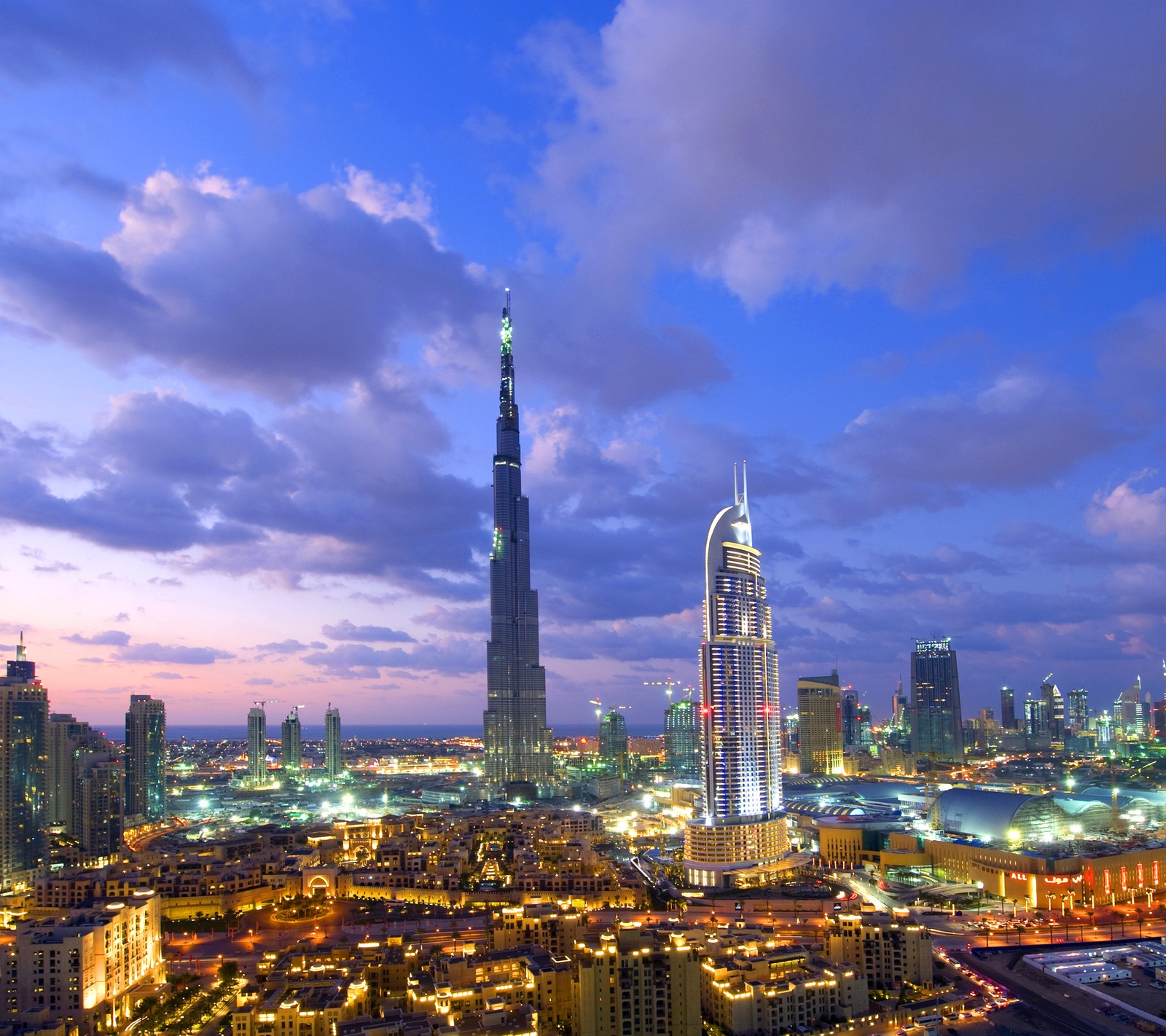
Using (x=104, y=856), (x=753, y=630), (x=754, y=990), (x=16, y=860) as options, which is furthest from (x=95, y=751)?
(x=754, y=990)

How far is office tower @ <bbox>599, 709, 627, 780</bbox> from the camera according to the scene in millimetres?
121188

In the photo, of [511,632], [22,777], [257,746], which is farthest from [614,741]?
[22,777]

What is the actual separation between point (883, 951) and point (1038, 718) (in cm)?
14353

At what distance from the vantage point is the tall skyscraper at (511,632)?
110 metres

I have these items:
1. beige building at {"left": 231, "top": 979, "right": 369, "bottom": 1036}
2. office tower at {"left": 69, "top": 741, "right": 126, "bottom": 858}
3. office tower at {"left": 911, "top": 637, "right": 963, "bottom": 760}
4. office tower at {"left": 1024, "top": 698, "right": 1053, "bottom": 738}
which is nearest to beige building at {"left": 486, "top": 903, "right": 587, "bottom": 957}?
beige building at {"left": 231, "top": 979, "right": 369, "bottom": 1036}

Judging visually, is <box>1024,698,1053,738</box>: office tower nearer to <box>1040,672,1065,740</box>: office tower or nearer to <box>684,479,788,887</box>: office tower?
<box>1040,672,1065,740</box>: office tower

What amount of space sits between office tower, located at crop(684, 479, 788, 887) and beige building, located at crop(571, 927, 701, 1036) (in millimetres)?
28324

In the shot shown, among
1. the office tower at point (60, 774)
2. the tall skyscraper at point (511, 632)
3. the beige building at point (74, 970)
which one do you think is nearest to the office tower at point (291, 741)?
the tall skyscraper at point (511, 632)

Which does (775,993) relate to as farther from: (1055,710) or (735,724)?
(1055,710)

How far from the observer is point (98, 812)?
6425 cm

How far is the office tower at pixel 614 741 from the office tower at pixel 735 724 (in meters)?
60.4

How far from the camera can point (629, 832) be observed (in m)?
72.6

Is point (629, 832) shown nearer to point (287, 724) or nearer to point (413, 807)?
point (413, 807)

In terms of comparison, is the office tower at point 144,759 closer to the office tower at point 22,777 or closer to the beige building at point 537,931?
the office tower at point 22,777
